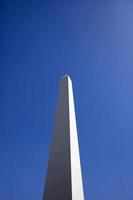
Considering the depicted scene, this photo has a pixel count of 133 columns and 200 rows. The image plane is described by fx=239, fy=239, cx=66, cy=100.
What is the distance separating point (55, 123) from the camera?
957 centimetres

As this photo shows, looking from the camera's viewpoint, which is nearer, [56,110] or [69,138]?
[69,138]

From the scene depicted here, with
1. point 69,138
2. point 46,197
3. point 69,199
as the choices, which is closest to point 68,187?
point 69,199

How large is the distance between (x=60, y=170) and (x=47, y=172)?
21.5 inches

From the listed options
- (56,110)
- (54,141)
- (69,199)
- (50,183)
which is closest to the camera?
(69,199)

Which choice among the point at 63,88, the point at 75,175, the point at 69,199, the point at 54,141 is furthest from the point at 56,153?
the point at 63,88

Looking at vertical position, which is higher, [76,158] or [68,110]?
[68,110]

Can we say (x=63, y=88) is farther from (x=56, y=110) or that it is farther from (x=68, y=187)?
(x=68, y=187)

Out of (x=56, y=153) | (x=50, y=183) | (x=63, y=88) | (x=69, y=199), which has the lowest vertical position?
(x=69, y=199)

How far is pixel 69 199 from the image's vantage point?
8.00 meters

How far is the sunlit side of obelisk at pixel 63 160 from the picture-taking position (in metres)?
8.27

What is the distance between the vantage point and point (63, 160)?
8.67 m

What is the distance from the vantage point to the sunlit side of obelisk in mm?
8273

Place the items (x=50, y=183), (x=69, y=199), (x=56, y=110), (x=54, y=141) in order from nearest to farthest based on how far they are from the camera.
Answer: (x=69, y=199) < (x=50, y=183) < (x=54, y=141) < (x=56, y=110)

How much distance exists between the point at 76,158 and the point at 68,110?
6.30 feet
